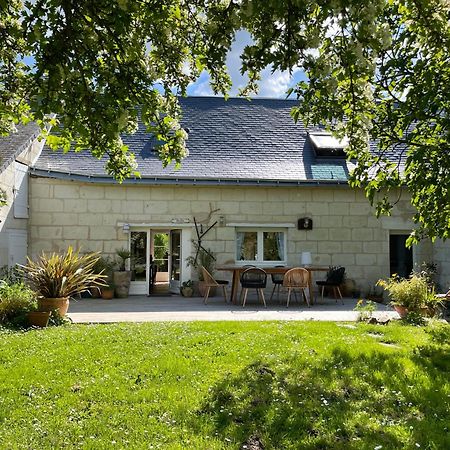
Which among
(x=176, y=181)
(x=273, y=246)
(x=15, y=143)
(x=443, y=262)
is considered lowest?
(x=443, y=262)

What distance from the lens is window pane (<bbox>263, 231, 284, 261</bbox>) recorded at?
42.3 feet

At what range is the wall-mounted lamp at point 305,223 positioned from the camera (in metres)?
12.6

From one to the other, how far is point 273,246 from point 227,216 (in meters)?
1.57

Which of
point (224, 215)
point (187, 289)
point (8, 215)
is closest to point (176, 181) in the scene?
point (224, 215)

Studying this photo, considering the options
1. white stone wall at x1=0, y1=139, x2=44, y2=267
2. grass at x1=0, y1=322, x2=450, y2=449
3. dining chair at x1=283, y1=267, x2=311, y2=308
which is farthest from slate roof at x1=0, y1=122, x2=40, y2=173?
dining chair at x1=283, y1=267, x2=311, y2=308

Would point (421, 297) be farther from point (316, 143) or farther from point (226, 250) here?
point (316, 143)

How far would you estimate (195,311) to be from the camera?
923 centimetres

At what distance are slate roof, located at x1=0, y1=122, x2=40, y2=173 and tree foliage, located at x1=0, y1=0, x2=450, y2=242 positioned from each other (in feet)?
19.5

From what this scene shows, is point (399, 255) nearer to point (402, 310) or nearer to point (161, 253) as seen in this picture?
point (402, 310)

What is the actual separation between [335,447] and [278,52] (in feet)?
8.96

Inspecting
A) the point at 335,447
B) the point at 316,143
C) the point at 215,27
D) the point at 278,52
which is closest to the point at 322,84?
→ the point at 278,52

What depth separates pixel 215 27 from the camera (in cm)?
347

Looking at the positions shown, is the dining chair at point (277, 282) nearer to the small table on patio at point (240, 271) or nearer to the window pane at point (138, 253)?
the small table on patio at point (240, 271)

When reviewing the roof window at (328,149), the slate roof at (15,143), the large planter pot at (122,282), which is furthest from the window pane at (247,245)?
the slate roof at (15,143)
